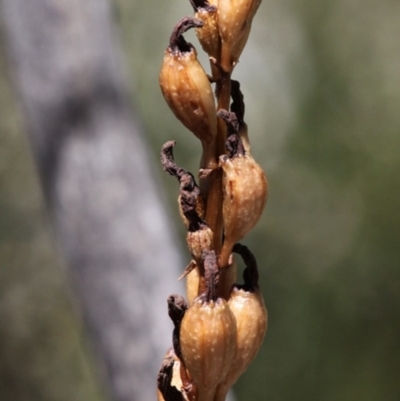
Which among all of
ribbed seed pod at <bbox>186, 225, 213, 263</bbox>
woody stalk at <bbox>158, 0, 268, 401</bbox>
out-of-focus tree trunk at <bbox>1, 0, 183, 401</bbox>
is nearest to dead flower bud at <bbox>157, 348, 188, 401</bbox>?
woody stalk at <bbox>158, 0, 268, 401</bbox>

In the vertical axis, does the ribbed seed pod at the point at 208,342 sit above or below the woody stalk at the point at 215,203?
below

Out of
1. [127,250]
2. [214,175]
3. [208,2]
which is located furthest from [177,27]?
[127,250]

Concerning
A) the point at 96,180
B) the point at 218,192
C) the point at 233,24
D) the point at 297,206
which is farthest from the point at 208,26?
the point at 297,206

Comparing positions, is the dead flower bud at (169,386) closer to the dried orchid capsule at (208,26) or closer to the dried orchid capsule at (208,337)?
the dried orchid capsule at (208,337)

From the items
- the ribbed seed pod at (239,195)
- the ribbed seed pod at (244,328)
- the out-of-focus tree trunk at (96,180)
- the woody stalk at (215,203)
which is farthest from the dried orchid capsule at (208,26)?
the out-of-focus tree trunk at (96,180)

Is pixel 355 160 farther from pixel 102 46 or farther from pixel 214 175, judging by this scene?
pixel 214 175
